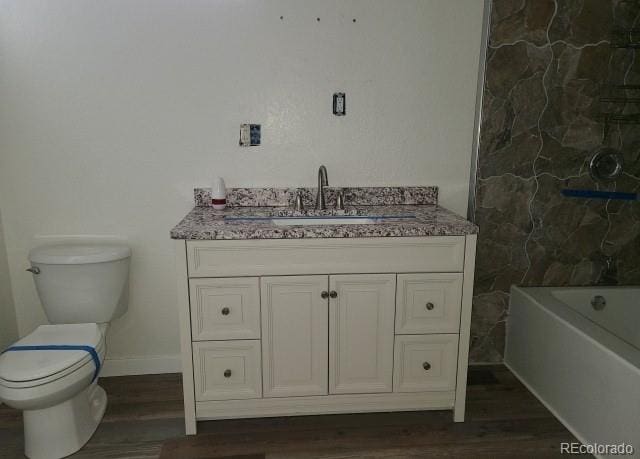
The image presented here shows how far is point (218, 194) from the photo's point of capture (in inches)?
80.5

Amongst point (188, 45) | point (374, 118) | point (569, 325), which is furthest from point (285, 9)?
point (569, 325)

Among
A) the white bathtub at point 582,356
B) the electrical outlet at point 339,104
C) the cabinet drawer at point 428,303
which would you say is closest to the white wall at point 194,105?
the electrical outlet at point 339,104

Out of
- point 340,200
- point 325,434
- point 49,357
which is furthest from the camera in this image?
point 340,200

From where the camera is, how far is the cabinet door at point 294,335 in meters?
1.73

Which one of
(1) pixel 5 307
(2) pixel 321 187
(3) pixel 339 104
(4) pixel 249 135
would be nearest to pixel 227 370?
(2) pixel 321 187

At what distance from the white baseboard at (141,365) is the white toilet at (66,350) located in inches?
8.8

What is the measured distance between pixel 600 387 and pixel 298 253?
48.7 inches

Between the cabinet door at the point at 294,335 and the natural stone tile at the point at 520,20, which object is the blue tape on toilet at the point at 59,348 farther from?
the natural stone tile at the point at 520,20

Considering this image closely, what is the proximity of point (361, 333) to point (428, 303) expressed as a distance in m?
0.29

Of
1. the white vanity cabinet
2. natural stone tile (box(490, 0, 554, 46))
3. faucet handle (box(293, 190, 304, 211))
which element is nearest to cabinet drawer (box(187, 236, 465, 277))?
the white vanity cabinet

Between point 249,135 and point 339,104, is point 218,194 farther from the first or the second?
point 339,104

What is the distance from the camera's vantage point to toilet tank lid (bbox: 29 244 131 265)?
73.6 inches

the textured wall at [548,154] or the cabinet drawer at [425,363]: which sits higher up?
the textured wall at [548,154]

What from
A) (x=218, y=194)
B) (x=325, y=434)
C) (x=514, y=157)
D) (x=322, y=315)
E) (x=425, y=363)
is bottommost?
(x=325, y=434)
